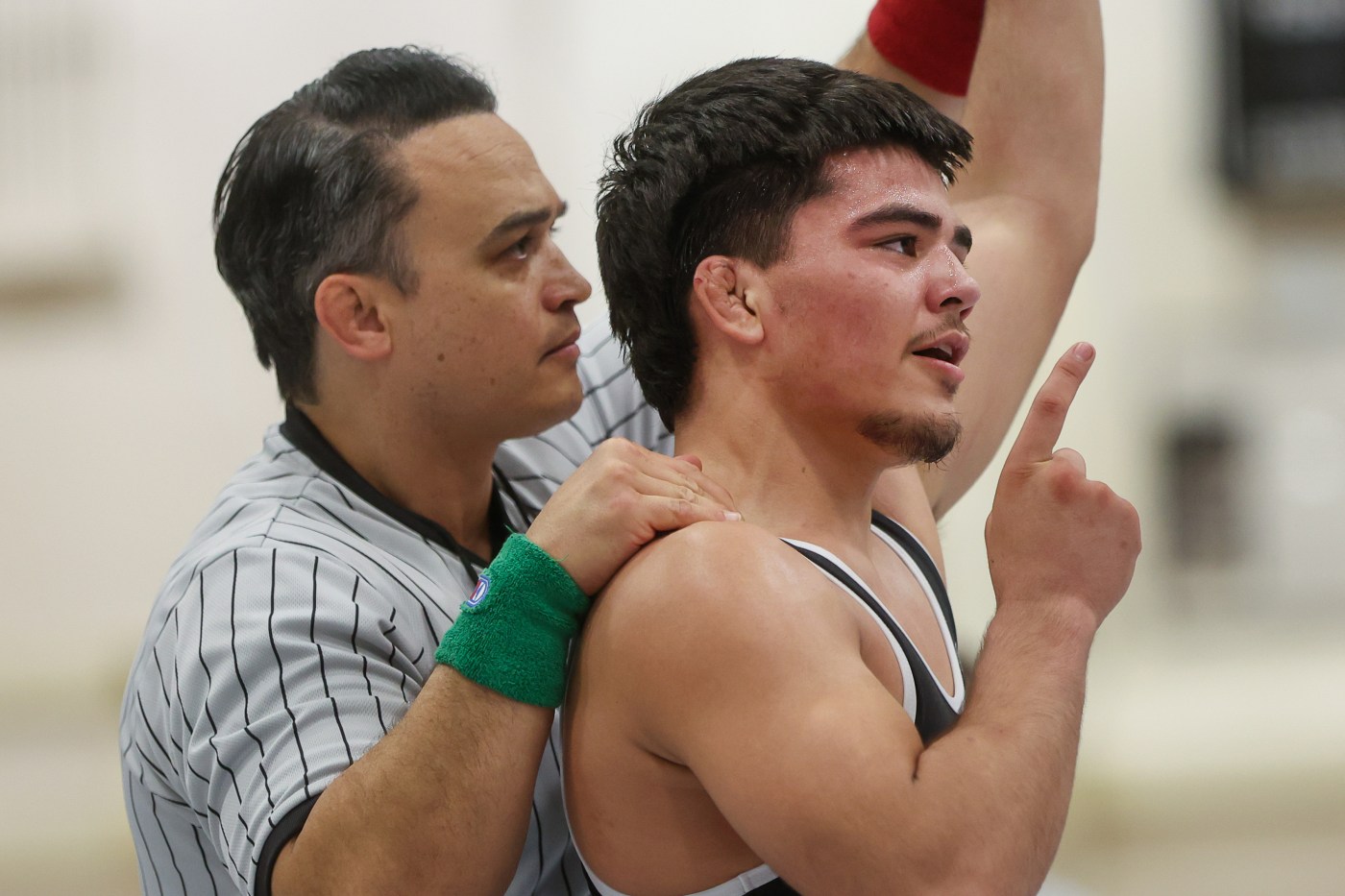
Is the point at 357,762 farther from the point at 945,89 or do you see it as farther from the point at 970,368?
the point at 945,89

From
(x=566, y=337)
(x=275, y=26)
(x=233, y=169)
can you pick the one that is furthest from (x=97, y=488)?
(x=566, y=337)

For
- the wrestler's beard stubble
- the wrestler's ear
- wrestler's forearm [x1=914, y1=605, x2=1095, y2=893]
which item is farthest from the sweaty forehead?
wrestler's forearm [x1=914, y1=605, x2=1095, y2=893]

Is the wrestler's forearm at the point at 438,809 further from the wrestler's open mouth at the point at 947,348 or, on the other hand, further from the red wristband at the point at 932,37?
the red wristband at the point at 932,37

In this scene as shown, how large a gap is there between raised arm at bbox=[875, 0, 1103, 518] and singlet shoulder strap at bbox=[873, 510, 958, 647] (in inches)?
9.2

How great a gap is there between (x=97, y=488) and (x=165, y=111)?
44.6 inches

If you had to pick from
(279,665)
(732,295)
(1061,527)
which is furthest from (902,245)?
(279,665)

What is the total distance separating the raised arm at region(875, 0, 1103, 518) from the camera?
1.93 meters

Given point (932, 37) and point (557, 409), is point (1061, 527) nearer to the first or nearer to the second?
point (557, 409)

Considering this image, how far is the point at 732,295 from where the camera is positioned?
1.53m

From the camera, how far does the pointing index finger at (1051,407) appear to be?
1349 millimetres

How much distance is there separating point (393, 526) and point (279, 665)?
323mm

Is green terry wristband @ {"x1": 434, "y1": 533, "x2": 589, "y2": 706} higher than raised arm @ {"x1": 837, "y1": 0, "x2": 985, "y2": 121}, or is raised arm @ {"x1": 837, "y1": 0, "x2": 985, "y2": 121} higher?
raised arm @ {"x1": 837, "y1": 0, "x2": 985, "y2": 121}

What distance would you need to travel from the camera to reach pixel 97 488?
14.6 ft

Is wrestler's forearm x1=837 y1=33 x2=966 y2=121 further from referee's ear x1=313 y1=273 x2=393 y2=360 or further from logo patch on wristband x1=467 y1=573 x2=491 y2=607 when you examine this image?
logo patch on wristband x1=467 y1=573 x2=491 y2=607
